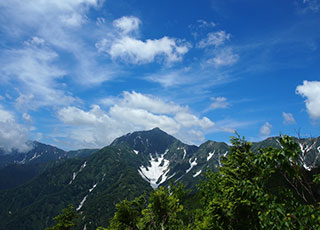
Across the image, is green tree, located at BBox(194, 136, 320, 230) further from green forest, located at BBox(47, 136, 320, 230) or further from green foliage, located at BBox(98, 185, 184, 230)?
green foliage, located at BBox(98, 185, 184, 230)

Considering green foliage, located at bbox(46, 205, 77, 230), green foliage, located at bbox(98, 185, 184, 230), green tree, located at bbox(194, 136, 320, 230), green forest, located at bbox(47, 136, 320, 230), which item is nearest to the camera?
green tree, located at bbox(194, 136, 320, 230)

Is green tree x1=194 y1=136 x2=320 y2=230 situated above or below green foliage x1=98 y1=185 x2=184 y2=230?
above

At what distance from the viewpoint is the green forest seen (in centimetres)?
580

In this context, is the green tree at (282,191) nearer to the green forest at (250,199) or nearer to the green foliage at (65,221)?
the green forest at (250,199)

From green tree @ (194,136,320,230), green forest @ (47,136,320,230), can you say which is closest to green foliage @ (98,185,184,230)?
green forest @ (47,136,320,230)

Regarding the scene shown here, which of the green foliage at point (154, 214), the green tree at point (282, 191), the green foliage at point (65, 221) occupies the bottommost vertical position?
the green foliage at point (65, 221)

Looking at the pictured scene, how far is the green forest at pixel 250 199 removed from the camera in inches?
228

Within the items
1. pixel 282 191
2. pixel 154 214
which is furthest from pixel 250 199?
pixel 154 214

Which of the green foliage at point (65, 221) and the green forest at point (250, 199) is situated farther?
the green foliage at point (65, 221)

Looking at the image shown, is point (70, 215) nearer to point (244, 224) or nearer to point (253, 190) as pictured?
point (244, 224)

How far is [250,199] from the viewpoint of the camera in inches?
307

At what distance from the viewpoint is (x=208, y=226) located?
16953 mm

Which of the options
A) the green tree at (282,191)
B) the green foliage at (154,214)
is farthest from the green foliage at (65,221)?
the green tree at (282,191)

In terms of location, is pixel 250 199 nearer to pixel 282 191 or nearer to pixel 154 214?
pixel 282 191
